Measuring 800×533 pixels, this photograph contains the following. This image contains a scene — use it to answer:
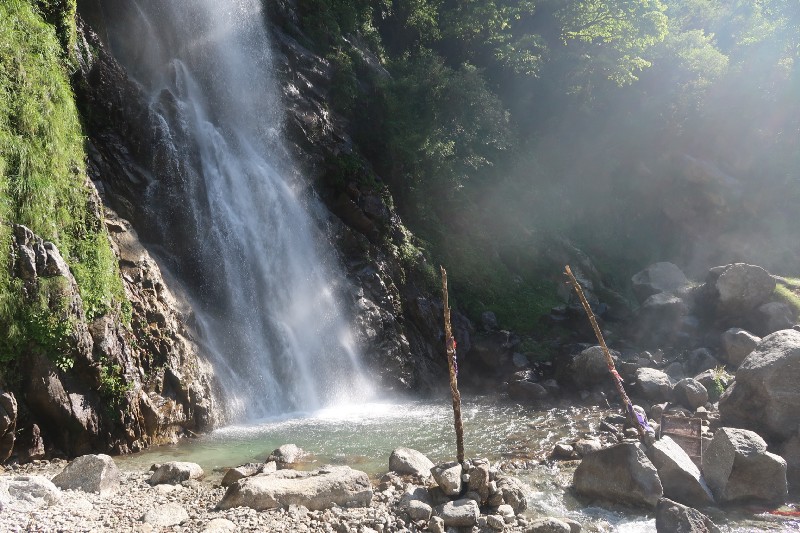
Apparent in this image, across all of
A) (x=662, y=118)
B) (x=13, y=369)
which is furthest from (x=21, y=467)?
(x=662, y=118)

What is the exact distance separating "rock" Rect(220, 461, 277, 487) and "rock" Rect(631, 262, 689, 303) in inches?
981

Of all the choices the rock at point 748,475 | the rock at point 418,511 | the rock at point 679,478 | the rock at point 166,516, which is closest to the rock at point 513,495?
the rock at point 418,511

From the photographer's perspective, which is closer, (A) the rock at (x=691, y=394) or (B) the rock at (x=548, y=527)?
(B) the rock at (x=548, y=527)

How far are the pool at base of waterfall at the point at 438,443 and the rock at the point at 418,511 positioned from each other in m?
2.00

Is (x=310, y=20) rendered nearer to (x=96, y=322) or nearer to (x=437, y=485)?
(x=96, y=322)

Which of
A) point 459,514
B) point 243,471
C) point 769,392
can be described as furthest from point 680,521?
point 243,471

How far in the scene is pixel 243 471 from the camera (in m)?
9.70

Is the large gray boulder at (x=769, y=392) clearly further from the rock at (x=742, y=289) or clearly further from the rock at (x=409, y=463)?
the rock at (x=742, y=289)

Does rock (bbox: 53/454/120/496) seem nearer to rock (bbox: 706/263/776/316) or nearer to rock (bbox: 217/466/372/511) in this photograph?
rock (bbox: 217/466/372/511)

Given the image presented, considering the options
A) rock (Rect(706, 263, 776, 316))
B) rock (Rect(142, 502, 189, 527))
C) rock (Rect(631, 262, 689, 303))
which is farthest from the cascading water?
rock (Rect(631, 262, 689, 303))

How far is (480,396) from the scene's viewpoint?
783 inches

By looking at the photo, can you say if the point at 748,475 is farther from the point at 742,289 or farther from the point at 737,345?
the point at 742,289

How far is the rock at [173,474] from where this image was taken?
9.45 m

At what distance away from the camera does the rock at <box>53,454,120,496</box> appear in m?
8.31
